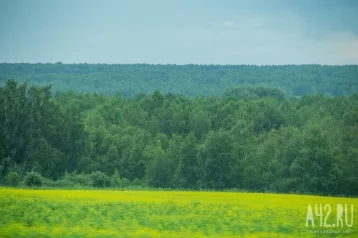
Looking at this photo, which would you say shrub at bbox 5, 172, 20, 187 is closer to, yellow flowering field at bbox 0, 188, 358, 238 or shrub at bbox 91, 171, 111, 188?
shrub at bbox 91, 171, 111, 188

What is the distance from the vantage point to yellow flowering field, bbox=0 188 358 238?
3331 cm

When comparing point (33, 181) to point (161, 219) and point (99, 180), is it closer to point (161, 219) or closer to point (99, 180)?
point (99, 180)

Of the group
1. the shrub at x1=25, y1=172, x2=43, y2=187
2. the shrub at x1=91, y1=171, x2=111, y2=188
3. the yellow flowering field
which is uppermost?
the yellow flowering field

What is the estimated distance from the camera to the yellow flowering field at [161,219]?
1312 inches

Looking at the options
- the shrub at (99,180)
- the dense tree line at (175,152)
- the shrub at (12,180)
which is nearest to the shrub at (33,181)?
the shrub at (12,180)

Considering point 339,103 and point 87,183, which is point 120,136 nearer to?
point 87,183

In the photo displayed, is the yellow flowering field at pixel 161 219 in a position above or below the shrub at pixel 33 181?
above

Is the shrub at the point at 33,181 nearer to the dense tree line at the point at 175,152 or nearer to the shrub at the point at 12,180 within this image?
the shrub at the point at 12,180

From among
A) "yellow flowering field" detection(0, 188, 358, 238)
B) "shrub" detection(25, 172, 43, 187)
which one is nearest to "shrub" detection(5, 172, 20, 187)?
"shrub" detection(25, 172, 43, 187)

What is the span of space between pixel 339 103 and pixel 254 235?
400ft

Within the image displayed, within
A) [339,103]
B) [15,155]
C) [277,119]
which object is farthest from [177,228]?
[339,103]

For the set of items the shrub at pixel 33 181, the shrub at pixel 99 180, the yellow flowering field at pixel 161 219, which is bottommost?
the shrub at pixel 99 180

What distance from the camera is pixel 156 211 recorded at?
43.3m

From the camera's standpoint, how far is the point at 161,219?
38844 mm
